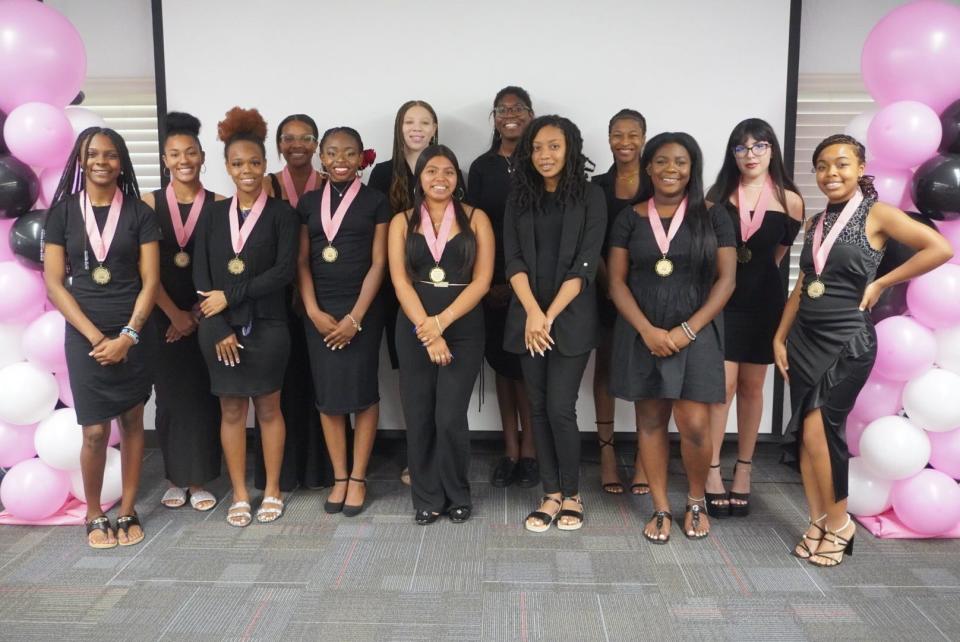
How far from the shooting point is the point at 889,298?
316 cm

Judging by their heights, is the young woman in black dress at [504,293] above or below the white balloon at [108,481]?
above

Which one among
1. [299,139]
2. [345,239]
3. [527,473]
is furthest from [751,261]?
[299,139]

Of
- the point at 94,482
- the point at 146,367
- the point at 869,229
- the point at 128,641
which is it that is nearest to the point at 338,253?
the point at 146,367

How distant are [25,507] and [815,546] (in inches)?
131

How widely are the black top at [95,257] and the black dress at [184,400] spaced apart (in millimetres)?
328

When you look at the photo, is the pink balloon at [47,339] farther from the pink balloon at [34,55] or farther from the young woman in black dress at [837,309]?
the young woman in black dress at [837,309]

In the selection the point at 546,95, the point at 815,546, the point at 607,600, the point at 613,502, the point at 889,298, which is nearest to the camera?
the point at 607,600

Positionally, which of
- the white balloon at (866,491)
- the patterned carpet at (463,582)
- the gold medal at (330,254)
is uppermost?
the gold medal at (330,254)

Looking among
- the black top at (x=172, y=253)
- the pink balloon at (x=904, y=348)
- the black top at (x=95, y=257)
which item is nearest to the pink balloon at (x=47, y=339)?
the black top at (x=95, y=257)

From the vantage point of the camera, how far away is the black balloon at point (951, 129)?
293 centimetres

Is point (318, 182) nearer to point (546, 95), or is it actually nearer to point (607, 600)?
point (546, 95)

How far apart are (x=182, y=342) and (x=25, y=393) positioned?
651mm

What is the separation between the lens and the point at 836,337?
2.78m

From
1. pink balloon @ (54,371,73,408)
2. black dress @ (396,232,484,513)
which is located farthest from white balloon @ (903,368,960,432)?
pink balloon @ (54,371,73,408)
